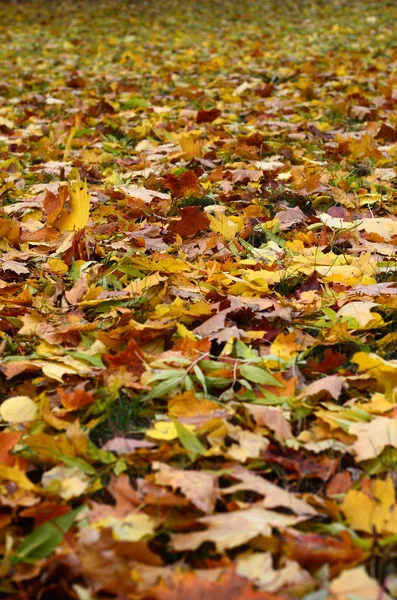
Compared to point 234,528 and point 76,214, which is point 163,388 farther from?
point 76,214

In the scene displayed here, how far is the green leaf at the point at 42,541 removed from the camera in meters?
1.16

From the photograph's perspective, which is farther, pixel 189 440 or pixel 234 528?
pixel 189 440

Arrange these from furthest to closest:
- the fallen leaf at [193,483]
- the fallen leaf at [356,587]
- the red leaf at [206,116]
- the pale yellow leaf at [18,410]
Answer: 1. the red leaf at [206,116]
2. the pale yellow leaf at [18,410]
3. the fallen leaf at [193,483]
4. the fallen leaf at [356,587]

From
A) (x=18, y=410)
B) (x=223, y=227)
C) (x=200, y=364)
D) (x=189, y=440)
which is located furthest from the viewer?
(x=223, y=227)

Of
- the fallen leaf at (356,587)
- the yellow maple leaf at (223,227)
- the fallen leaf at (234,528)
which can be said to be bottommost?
the fallen leaf at (234,528)

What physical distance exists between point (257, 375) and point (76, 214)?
4.01 feet

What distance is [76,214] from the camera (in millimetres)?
2516

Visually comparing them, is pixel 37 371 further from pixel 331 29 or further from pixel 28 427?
pixel 331 29

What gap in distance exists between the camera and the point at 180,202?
282 cm

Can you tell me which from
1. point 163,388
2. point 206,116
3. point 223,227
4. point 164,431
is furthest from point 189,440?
point 206,116

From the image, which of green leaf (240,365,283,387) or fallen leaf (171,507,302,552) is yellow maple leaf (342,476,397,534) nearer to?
fallen leaf (171,507,302,552)

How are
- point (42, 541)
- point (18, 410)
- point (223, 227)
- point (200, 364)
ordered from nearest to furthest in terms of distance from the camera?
point (42, 541), point (18, 410), point (200, 364), point (223, 227)

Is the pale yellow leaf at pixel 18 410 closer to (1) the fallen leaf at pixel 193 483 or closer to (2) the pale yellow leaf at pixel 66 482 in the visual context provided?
(2) the pale yellow leaf at pixel 66 482

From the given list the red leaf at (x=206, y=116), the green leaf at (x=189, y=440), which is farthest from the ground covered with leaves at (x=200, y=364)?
the red leaf at (x=206, y=116)
